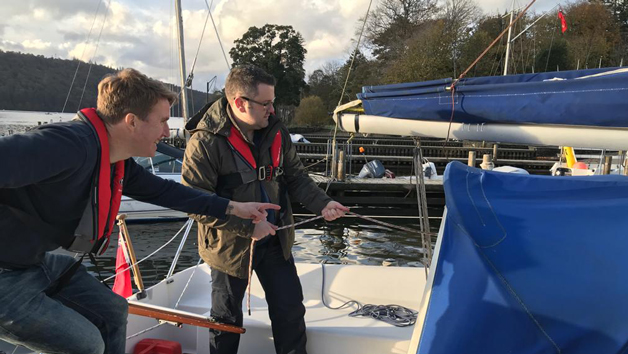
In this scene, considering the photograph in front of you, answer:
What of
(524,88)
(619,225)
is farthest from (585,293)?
(524,88)

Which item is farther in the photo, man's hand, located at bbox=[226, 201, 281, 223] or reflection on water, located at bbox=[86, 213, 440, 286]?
reflection on water, located at bbox=[86, 213, 440, 286]

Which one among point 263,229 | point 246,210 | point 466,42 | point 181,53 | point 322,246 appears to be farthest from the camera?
point 466,42

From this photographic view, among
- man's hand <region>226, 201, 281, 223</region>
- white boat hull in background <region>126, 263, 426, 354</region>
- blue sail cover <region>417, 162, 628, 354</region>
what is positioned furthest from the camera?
white boat hull in background <region>126, 263, 426, 354</region>

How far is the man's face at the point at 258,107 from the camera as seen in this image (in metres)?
2.55

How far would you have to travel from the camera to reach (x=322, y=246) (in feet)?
36.4

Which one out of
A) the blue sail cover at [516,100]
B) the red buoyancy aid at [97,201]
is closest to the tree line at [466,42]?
the blue sail cover at [516,100]

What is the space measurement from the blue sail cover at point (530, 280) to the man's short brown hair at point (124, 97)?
3.96 feet

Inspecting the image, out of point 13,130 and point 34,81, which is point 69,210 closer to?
point 13,130

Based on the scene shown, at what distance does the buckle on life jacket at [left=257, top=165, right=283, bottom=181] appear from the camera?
263 centimetres

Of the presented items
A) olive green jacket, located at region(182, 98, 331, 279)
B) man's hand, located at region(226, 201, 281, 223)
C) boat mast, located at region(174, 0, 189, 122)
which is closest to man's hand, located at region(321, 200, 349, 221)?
olive green jacket, located at region(182, 98, 331, 279)

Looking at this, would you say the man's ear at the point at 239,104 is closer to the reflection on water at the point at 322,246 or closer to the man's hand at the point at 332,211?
the man's hand at the point at 332,211

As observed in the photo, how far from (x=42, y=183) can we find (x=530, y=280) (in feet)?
5.47

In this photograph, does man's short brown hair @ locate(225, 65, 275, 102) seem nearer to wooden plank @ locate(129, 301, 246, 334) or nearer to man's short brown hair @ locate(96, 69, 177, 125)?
man's short brown hair @ locate(96, 69, 177, 125)

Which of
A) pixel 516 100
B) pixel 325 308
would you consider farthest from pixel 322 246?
pixel 516 100
